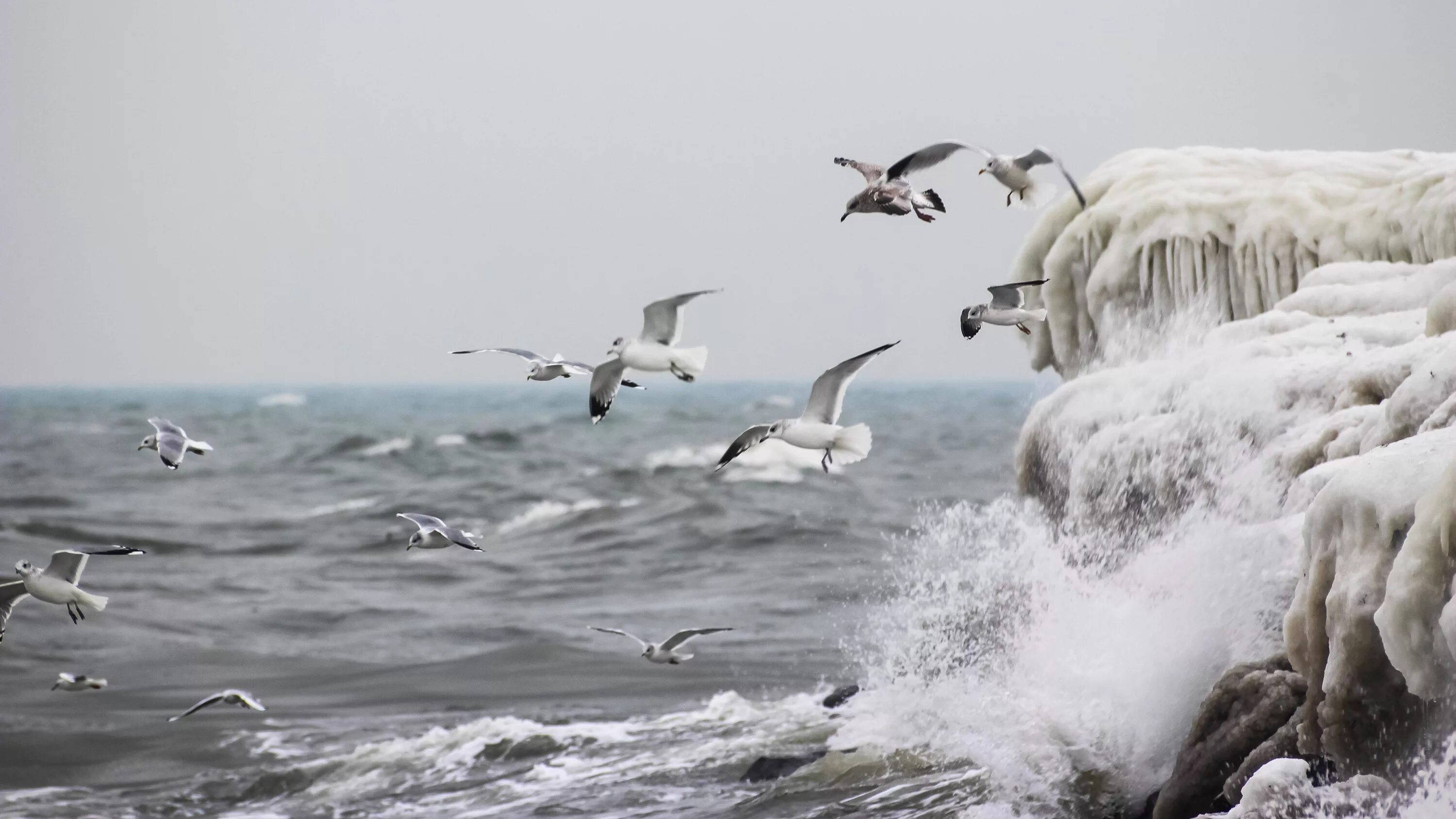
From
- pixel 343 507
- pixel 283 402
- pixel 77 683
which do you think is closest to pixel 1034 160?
pixel 77 683

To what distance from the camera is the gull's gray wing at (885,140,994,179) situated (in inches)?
241

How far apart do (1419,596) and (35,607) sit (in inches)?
660

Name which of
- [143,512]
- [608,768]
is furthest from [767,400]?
[608,768]

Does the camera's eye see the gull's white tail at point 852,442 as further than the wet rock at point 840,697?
No

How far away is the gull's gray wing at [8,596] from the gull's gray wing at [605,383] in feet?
11.1

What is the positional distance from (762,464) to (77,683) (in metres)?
22.0

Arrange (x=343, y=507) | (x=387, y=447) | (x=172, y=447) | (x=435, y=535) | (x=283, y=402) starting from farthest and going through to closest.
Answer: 1. (x=283, y=402)
2. (x=387, y=447)
3. (x=343, y=507)
4. (x=172, y=447)
5. (x=435, y=535)

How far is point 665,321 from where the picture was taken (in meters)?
6.71

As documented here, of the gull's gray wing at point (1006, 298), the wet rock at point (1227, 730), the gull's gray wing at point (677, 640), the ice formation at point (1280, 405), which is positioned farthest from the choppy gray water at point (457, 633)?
the gull's gray wing at point (1006, 298)

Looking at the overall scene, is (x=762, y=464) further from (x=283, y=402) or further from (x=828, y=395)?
(x=283, y=402)

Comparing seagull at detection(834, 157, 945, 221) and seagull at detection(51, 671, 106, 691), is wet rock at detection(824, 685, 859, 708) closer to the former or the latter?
seagull at detection(51, 671, 106, 691)

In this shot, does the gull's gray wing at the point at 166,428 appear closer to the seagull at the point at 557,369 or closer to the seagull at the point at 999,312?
the seagull at the point at 557,369

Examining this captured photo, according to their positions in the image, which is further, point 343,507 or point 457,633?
point 343,507

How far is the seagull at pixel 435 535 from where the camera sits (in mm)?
7074
